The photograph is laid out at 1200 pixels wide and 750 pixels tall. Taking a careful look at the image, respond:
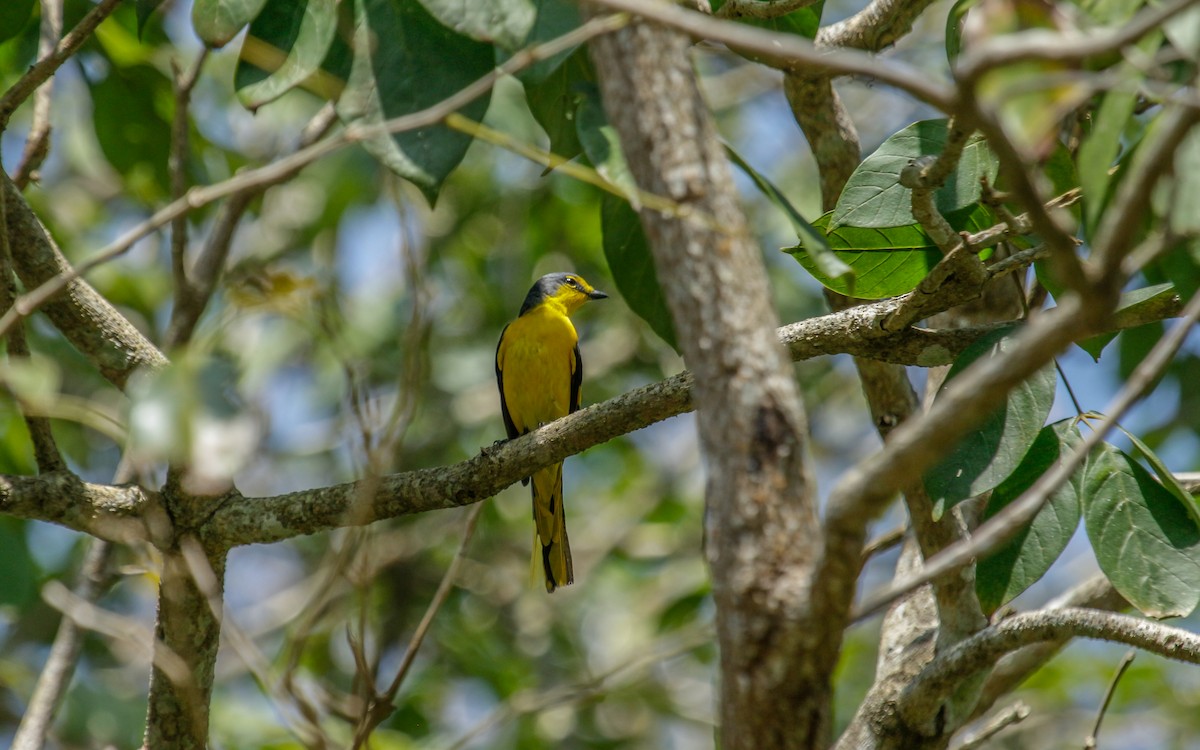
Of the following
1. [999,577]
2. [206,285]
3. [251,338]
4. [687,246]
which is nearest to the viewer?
[687,246]

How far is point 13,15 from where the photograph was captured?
11.1 ft

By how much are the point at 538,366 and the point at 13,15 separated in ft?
12.1

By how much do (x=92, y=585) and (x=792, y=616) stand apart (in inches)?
146

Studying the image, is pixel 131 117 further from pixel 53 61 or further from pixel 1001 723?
pixel 1001 723

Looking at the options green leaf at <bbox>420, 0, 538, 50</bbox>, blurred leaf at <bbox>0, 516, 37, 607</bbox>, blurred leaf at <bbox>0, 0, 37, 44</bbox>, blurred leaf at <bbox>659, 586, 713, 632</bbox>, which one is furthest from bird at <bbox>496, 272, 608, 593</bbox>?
green leaf at <bbox>420, 0, 538, 50</bbox>

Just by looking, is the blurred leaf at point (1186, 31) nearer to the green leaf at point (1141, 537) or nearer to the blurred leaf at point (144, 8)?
the green leaf at point (1141, 537)

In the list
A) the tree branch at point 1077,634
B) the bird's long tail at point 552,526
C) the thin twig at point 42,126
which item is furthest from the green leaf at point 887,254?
the bird's long tail at point 552,526

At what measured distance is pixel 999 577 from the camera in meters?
2.75

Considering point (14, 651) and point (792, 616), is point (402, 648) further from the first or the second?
point (792, 616)

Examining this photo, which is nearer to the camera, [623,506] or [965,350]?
[965,350]

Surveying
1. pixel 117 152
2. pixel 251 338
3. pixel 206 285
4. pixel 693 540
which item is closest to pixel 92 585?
pixel 206 285

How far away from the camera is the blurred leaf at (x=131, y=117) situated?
14.7 feet

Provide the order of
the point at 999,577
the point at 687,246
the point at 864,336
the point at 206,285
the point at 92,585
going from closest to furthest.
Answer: the point at 687,246 < the point at 999,577 < the point at 864,336 < the point at 92,585 < the point at 206,285

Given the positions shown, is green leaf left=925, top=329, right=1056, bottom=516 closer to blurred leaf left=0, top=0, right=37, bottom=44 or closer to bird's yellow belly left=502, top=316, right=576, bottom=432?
blurred leaf left=0, top=0, right=37, bottom=44
